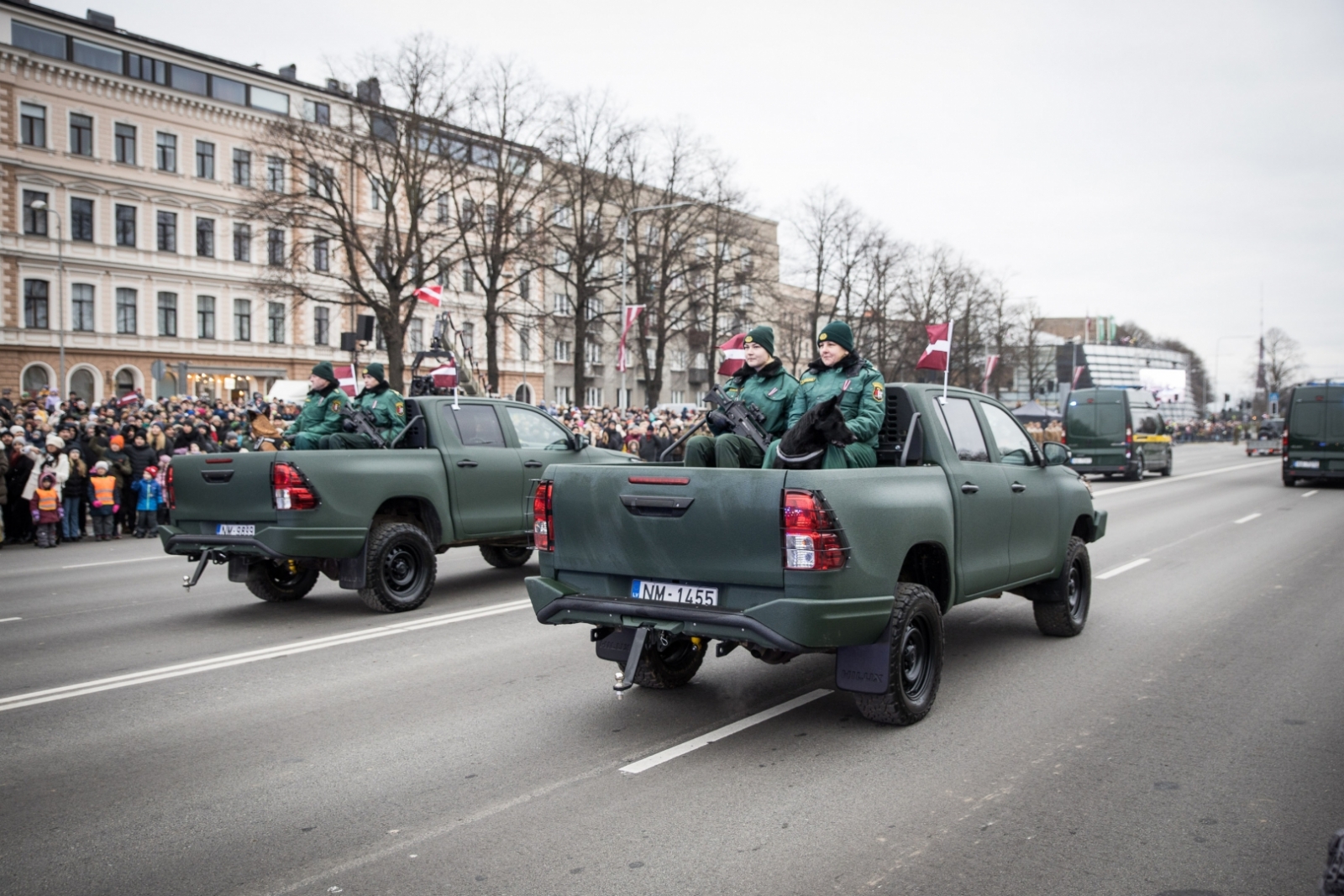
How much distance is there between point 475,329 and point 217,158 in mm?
16854

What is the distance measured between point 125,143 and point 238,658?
4926cm

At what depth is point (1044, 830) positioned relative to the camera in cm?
419

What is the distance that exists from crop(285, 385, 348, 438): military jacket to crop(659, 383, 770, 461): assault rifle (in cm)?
476

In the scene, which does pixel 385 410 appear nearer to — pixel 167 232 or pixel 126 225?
pixel 126 225

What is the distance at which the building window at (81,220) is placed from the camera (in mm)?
46875

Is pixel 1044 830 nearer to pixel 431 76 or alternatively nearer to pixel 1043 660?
pixel 1043 660

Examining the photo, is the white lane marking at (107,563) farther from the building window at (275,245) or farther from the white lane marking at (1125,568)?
the building window at (275,245)

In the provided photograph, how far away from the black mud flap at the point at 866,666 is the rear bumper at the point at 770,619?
0.37 feet

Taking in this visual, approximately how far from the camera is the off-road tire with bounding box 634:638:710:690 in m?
6.28

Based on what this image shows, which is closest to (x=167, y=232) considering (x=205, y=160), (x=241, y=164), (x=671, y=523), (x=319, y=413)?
(x=205, y=160)

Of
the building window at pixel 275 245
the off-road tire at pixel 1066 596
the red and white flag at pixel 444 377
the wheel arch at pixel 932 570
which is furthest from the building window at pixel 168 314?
the wheel arch at pixel 932 570

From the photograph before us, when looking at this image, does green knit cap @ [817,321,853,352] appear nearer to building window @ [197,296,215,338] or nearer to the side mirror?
the side mirror

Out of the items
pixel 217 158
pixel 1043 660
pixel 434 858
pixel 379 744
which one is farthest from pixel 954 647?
pixel 217 158

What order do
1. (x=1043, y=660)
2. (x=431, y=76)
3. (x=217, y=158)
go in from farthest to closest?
(x=217, y=158)
(x=431, y=76)
(x=1043, y=660)
